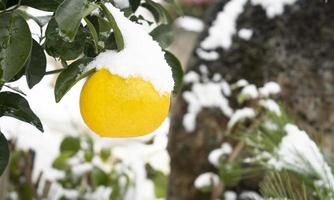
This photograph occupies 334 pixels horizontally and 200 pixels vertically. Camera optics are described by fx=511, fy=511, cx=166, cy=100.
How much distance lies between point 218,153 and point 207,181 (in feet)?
0.25

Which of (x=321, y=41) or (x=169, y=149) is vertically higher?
(x=321, y=41)

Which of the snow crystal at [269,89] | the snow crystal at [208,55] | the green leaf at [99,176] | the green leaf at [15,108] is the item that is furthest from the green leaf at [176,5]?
the green leaf at [99,176]

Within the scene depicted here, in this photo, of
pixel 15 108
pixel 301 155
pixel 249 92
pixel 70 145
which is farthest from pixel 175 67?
pixel 70 145

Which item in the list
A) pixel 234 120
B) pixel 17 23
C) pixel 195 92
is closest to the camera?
pixel 17 23

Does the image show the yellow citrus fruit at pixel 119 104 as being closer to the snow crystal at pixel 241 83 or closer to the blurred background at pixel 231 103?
the blurred background at pixel 231 103

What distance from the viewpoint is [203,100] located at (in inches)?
54.8

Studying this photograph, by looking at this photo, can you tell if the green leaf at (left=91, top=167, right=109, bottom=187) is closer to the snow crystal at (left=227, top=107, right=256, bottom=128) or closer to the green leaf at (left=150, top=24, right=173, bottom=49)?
the snow crystal at (left=227, top=107, right=256, bottom=128)

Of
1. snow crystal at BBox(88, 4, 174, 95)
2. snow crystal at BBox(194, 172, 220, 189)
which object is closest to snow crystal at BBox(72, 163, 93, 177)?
snow crystal at BBox(194, 172, 220, 189)

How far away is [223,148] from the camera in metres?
1.33

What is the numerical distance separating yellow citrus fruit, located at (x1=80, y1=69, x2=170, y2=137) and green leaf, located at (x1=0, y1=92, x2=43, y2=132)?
7cm

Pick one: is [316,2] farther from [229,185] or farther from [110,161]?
[110,161]

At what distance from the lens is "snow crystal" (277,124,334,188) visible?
2.85 ft

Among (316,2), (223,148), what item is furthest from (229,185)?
(316,2)

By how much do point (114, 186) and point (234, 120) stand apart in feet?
1.62
